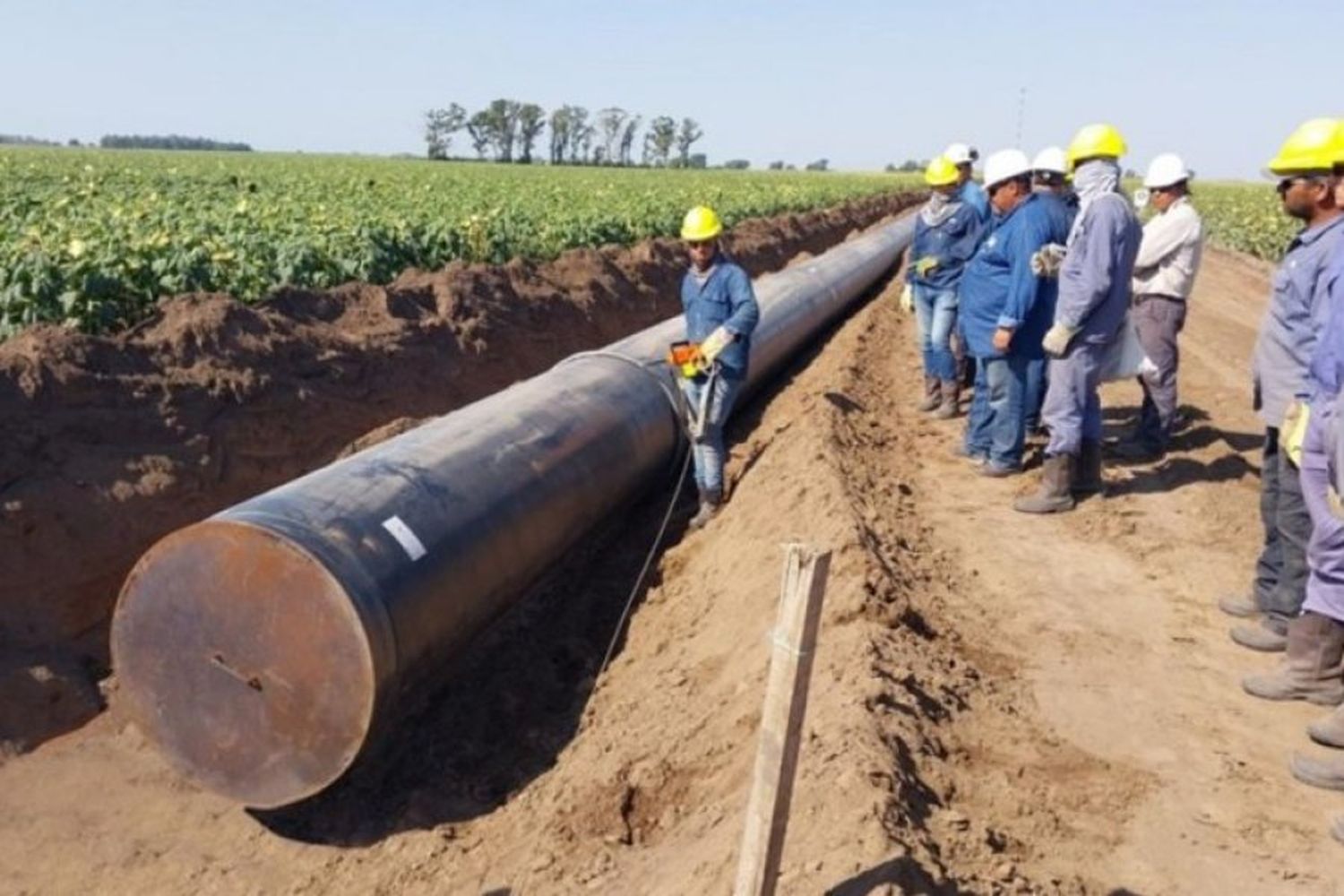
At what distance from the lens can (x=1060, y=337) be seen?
6926 mm

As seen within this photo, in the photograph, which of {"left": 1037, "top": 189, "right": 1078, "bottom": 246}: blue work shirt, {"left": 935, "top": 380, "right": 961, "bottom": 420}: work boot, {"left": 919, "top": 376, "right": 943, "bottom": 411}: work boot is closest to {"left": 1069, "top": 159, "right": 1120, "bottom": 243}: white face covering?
{"left": 1037, "top": 189, "right": 1078, "bottom": 246}: blue work shirt

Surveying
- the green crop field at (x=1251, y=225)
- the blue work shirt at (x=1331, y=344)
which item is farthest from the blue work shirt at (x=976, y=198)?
the green crop field at (x=1251, y=225)

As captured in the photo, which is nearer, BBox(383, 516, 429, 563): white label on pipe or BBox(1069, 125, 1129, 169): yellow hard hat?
BBox(383, 516, 429, 563): white label on pipe

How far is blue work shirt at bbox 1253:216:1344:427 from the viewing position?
512 cm

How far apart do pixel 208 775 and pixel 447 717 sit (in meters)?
1.25

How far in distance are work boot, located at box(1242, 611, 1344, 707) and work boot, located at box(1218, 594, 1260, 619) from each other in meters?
0.88

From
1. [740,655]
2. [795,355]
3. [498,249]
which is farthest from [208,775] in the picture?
[498,249]

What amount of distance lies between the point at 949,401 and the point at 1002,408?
2238 millimetres

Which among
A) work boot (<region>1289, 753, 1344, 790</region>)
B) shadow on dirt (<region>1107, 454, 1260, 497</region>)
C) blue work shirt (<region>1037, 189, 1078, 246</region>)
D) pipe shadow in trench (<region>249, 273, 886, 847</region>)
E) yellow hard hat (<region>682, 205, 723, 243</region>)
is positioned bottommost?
pipe shadow in trench (<region>249, 273, 886, 847</region>)

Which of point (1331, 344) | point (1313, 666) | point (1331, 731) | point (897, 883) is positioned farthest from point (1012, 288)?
point (897, 883)

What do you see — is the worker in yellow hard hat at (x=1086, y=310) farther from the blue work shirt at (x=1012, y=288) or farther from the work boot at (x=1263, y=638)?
the work boot at (x=1263, y=638)

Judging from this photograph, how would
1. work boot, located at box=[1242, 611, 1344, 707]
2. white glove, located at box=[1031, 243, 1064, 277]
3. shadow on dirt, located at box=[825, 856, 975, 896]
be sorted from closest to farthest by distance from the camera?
shadow on dirt, located at box=[825, 856, 975, 896] < work boot, located at box=[1242, 611, 1344, 707] < white glove, located at box=[1031, 243, 1064, 277]

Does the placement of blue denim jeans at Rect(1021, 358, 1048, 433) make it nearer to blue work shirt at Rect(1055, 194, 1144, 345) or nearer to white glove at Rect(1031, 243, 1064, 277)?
white glove at Rect(1031, 243, 1064, 277)

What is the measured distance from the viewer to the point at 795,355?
13453 millimetres
